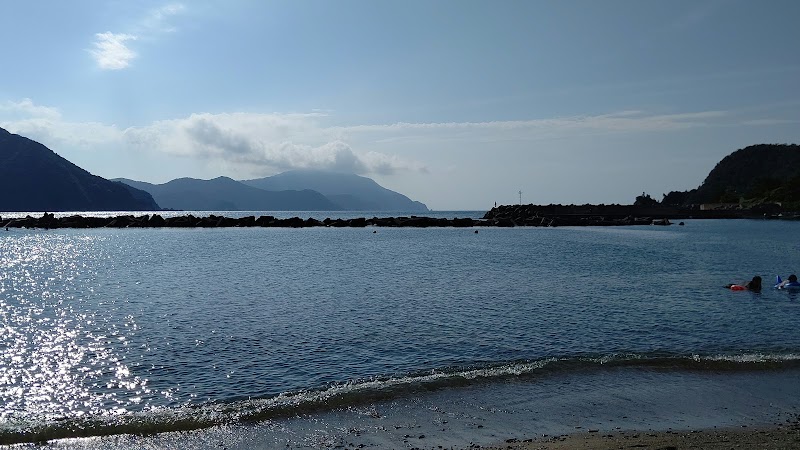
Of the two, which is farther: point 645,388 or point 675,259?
point 675,259

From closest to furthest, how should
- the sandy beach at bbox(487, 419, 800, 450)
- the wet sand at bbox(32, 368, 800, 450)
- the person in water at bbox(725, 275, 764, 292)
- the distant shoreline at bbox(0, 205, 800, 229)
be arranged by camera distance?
the sandy beach at bbox(487, 419, 800, 450)
the wet sand at bbox(32, 368, 800, 450)
the person in water at bbox(725, 275, 764, 292)
the distant shoreline at bbox(0, 205, 800, 229)

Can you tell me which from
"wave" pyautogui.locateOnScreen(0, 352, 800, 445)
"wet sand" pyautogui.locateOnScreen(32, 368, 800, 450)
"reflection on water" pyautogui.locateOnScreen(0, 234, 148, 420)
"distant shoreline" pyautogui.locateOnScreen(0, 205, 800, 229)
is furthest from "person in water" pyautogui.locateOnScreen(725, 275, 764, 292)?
"distant shoreline" pyautogui.locateOnScreen(0, 205, 800, 229)

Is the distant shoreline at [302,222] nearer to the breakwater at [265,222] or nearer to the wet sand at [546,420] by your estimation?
the breakwater at [265,222]

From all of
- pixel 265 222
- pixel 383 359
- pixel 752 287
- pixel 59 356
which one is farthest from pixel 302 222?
pixel 383 359

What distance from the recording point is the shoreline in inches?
448

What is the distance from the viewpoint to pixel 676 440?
38.5 feet

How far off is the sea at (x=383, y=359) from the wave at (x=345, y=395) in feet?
0.23

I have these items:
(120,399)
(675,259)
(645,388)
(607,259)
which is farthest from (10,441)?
(675,259)

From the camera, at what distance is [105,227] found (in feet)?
438

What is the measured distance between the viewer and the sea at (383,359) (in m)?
13.4

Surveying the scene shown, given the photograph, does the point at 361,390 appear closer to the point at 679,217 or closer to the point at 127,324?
the point at 127,324

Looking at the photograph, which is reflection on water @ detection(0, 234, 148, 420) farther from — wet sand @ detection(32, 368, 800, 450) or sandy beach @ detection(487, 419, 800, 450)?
sandy beach @ detection(487, 419, 800, 450)

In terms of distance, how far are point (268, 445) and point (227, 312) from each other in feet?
54.9

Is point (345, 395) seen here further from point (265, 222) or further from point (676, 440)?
point (265, 222)
